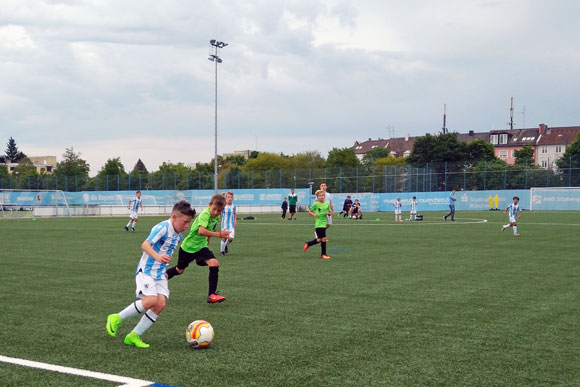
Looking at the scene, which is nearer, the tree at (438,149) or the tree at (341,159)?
the tree at (438,149)

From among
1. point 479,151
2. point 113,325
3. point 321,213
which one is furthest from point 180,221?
point 479,151

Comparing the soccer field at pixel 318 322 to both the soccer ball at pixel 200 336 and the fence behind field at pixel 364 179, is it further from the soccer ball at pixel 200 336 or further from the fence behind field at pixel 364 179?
the fence behind field at pixel 364 179

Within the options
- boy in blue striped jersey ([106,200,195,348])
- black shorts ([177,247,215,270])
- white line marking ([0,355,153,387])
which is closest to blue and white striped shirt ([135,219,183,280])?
boy in blue striped jersey ([106,200,195,348])

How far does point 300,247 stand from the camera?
19188mm

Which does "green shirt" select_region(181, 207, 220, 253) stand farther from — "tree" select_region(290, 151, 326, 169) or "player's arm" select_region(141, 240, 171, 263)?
"tree" select_region(290, 151, 326, 169)

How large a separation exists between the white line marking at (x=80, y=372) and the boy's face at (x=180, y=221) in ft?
5.71

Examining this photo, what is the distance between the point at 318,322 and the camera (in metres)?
7.67

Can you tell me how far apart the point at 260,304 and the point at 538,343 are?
159 inches

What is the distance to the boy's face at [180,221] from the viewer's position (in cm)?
640

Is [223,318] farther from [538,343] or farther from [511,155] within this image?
[511,155]

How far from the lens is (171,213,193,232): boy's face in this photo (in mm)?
6402

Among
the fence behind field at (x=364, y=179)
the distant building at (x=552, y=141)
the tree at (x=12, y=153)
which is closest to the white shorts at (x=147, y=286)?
the fence behind field at (x=364, y=179)

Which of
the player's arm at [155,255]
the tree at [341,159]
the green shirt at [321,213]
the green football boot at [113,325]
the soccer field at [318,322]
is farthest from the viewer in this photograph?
the tree at [341,159]

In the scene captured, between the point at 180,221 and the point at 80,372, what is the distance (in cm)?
183
